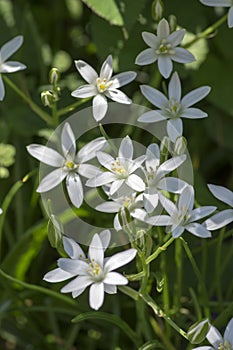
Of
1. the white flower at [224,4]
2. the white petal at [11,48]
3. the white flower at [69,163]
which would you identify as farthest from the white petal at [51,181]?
the white flower at [224,4]

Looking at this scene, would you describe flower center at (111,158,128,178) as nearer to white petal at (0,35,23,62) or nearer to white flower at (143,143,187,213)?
white flower at (143,143,187,213)

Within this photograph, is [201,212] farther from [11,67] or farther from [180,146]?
[11,67]

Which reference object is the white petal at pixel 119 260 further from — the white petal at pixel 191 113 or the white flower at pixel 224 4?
the white flower at pixel 224 4

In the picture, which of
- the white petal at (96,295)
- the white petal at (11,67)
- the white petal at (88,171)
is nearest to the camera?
the white petal at (96,295)

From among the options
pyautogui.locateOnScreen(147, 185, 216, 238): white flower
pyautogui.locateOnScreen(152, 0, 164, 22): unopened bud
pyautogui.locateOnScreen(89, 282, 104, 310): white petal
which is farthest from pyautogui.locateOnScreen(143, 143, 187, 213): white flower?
pyautogui.locateOnScreen(152, 0, 164, 22): unopened bud

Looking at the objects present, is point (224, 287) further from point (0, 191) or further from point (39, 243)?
point (0, 191)
